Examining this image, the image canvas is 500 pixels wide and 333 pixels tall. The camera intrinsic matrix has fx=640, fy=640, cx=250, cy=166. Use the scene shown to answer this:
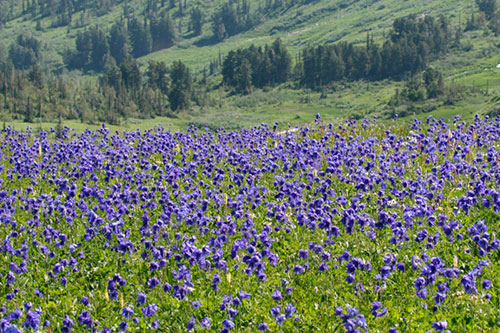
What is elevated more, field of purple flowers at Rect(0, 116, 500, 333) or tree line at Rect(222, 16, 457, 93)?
tree line at Rect(222, 16, 457, 93)

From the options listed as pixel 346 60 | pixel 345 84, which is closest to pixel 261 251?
pixel 345 84

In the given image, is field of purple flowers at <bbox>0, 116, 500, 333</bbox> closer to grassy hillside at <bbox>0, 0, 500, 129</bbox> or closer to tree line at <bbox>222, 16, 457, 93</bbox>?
grassy hillside at <bbox>0, 0, 500, 129</bbox>

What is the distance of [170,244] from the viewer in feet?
31.2

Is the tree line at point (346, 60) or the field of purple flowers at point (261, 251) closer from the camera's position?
the field of purple flowers at point (261, 251)

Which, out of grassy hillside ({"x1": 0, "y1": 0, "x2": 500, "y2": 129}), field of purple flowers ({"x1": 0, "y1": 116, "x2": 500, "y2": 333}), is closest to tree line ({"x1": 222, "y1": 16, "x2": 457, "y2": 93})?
grassy hillside ({"x1": 0, "y1": 0, "x2": 500, "y2": 129})

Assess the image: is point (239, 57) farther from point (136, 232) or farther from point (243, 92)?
point (136, 232)

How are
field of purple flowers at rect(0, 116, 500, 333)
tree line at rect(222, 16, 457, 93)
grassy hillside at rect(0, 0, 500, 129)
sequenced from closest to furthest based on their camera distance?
field of purple flowers at rect(0, 116, 500, 333), grassy hillside at rect(0, 0, 500, 129), tree line at rect(222, 16, 457, 93)

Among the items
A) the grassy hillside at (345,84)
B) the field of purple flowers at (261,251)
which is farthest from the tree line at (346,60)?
the field of purple flowers at (261,251)

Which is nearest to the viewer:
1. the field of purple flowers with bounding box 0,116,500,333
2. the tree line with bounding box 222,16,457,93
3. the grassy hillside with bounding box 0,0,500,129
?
the field of purple flowers with bounding box 0,116,500,333

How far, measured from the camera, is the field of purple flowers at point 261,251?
23.3ft

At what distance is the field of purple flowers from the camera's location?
23.3 feet

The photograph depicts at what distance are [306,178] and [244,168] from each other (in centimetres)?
131

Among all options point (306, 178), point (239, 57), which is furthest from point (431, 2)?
point (306, 178)

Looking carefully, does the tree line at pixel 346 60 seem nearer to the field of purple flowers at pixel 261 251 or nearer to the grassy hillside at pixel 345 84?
the grassy hillside at pixel 345 84
